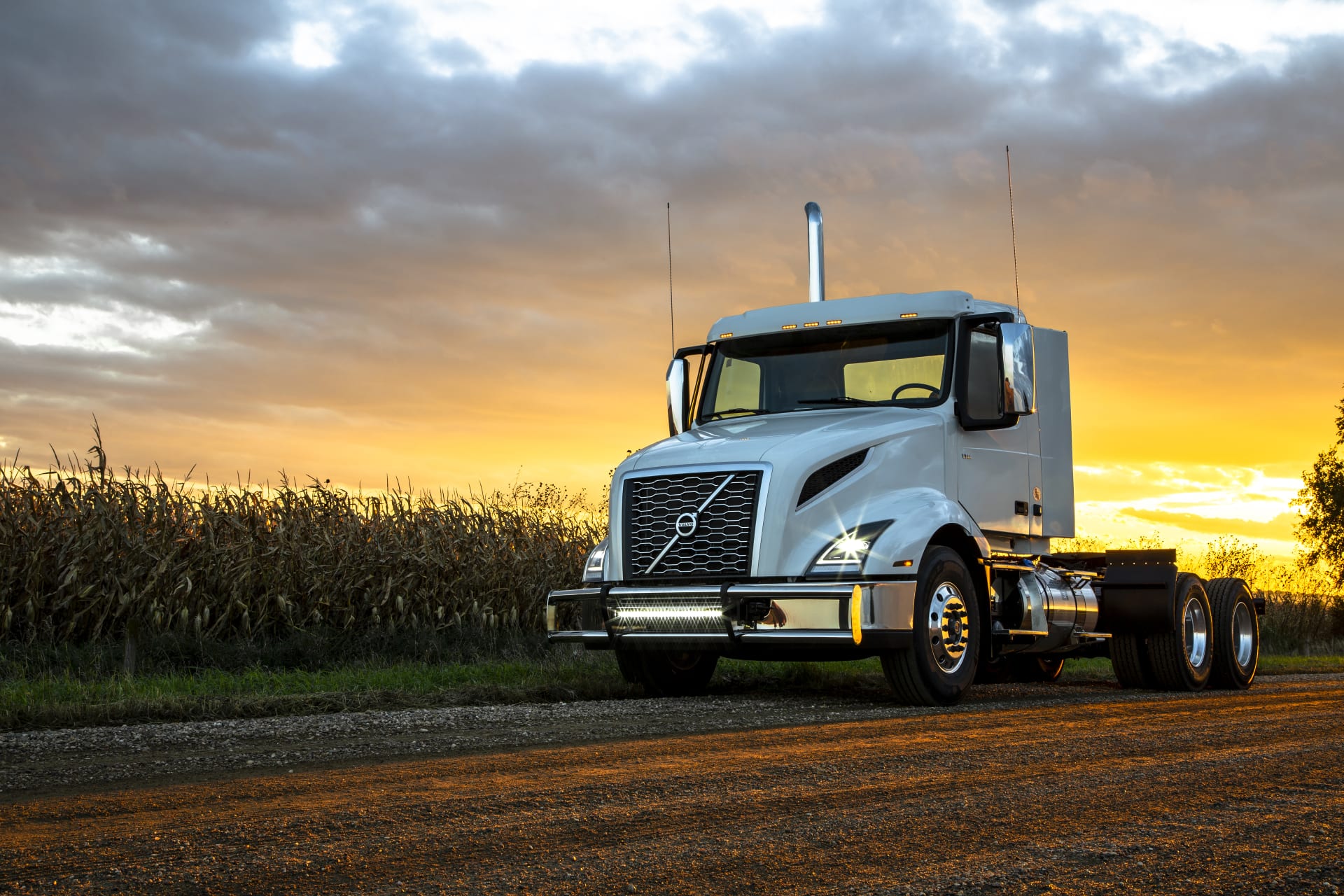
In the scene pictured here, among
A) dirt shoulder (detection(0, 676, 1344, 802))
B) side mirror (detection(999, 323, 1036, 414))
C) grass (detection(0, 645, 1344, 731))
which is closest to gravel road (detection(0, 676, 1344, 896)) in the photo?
dirt shoulder (detection(0, 676, 1344, 802))

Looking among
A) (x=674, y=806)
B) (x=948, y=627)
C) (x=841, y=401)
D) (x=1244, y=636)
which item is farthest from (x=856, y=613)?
(x=1244, y=636)

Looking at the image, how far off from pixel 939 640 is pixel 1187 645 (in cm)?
452

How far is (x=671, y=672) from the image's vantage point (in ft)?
38.0

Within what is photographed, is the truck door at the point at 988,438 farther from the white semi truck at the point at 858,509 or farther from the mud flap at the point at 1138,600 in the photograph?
the mud flap at the point at 1138,600

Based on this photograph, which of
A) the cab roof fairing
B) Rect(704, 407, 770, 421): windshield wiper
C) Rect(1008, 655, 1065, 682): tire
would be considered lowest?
Rect(1008, 655, 1065, 682): tire

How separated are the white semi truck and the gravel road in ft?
3.85

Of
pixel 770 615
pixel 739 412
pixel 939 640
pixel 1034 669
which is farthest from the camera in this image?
pixel 1034 669

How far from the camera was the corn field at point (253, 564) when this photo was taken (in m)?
14.9

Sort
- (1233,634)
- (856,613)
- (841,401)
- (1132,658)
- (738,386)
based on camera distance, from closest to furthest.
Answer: (856,613), (841,401), (738,386), (1132,658), (1233,634)

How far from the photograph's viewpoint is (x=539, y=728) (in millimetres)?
8359

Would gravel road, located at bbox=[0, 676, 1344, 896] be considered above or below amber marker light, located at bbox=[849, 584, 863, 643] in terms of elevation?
below

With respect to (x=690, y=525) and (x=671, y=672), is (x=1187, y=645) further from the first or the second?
(x=690, y=525)

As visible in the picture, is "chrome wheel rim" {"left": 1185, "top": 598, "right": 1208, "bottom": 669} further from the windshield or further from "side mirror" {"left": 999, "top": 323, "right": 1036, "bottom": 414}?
the windshield

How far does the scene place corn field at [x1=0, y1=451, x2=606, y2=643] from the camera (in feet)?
48.8
